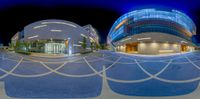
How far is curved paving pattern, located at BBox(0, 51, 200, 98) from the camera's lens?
196 centimetres

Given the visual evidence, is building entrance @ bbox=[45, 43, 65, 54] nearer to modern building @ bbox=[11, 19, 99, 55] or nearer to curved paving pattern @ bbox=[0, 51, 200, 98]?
modern building @ bbox=[11, 19, 99, 55]

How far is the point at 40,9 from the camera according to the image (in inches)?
74.7

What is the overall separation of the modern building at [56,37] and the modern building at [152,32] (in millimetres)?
226

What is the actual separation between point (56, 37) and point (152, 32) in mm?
726

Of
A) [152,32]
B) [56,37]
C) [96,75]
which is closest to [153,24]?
[152,32]

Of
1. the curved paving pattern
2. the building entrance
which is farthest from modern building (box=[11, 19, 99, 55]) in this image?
the curved paving pattern

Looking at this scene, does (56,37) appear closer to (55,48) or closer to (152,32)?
(55,48)

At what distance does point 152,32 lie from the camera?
63.4 inches

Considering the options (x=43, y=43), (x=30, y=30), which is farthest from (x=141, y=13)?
(x=30, y=30)

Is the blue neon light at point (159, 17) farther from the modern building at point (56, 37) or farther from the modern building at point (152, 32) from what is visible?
the modern building at point (56, 37)

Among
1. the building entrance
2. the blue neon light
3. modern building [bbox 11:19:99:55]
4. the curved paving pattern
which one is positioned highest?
the blue neon light

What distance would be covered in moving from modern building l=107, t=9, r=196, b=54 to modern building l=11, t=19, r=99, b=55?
0.23m

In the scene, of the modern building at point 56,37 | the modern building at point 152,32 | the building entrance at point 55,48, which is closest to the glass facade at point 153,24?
the modern building at point 152,32

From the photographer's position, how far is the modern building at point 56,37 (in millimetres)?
1604
